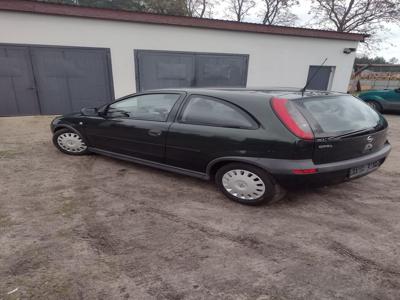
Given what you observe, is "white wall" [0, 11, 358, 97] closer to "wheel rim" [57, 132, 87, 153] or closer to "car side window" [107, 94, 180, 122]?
"wheel rim" [57, 132, 87, 153]

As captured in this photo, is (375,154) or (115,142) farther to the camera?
(115,142)

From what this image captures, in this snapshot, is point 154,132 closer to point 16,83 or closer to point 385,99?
point 16,83

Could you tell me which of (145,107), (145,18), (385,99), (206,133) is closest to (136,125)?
(145,107)

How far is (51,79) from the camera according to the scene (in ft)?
25.0

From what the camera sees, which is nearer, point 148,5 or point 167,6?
point 167,6

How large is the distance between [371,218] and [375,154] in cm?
74

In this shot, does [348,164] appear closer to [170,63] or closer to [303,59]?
[170,63]

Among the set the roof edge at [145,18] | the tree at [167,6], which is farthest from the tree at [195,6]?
the roof edge at [145,18]

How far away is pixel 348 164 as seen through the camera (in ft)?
8.95

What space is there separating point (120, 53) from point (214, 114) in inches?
248

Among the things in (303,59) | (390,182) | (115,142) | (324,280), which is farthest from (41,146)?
(303,59)

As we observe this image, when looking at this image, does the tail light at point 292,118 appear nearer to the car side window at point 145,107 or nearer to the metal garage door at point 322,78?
the car side window at point 145,107

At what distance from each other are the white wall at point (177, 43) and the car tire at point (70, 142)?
4.10 metres

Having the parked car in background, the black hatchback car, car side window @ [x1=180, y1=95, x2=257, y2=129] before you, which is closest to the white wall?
the parked car in background
